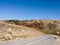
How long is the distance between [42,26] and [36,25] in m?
3.70

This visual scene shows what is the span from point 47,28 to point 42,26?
381 centimetres

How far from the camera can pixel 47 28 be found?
96.4m

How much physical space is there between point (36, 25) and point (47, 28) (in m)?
7.45

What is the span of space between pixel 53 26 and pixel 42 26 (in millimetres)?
5181

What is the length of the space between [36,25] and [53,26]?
8.31m

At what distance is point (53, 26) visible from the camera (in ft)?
326

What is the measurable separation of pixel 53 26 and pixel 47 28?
443 centimetres

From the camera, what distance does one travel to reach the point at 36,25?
101875 millimetres

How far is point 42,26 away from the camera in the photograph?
99.4 m
